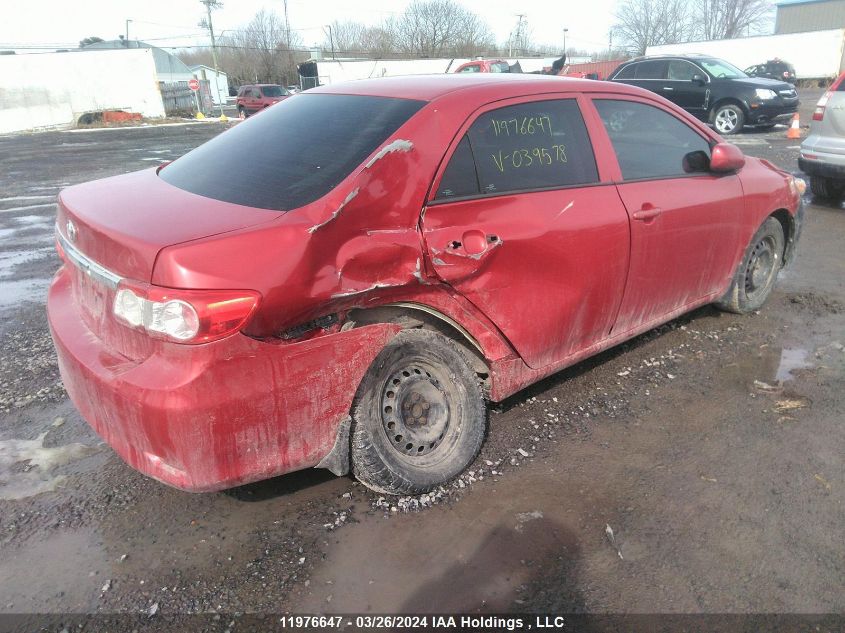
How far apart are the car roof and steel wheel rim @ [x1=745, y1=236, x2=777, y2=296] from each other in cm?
181

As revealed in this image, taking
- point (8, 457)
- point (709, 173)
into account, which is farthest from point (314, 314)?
point (709, 173)

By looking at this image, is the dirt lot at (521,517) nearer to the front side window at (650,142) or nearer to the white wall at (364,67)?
the front side window at (650,142)

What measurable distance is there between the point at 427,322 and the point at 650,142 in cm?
190

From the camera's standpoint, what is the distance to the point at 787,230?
4.78m

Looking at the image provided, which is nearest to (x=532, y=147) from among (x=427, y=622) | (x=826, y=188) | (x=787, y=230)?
(x=427, y=622)

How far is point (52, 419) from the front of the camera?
3.40m

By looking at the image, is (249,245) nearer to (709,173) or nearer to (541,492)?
(541,492)

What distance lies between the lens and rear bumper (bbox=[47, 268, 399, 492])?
6.83 feet

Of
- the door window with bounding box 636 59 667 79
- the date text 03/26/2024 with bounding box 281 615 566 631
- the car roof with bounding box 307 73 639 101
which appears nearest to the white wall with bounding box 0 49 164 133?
the door window with bounding box 636 59 667 79

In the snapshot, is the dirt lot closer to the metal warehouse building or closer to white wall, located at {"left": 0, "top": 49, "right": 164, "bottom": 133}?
white wall, located at {"left": 0, "top": 49, "right": 164, "bottom": 133}

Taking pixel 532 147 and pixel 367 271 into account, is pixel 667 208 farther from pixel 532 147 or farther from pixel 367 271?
pixel 367 271

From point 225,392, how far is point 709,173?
10.6 ft

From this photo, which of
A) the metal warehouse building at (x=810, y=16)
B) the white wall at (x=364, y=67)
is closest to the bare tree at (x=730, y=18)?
the metal warehouse building at (x=810, y=16)

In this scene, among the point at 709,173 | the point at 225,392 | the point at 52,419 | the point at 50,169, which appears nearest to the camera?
the point at 225,392
